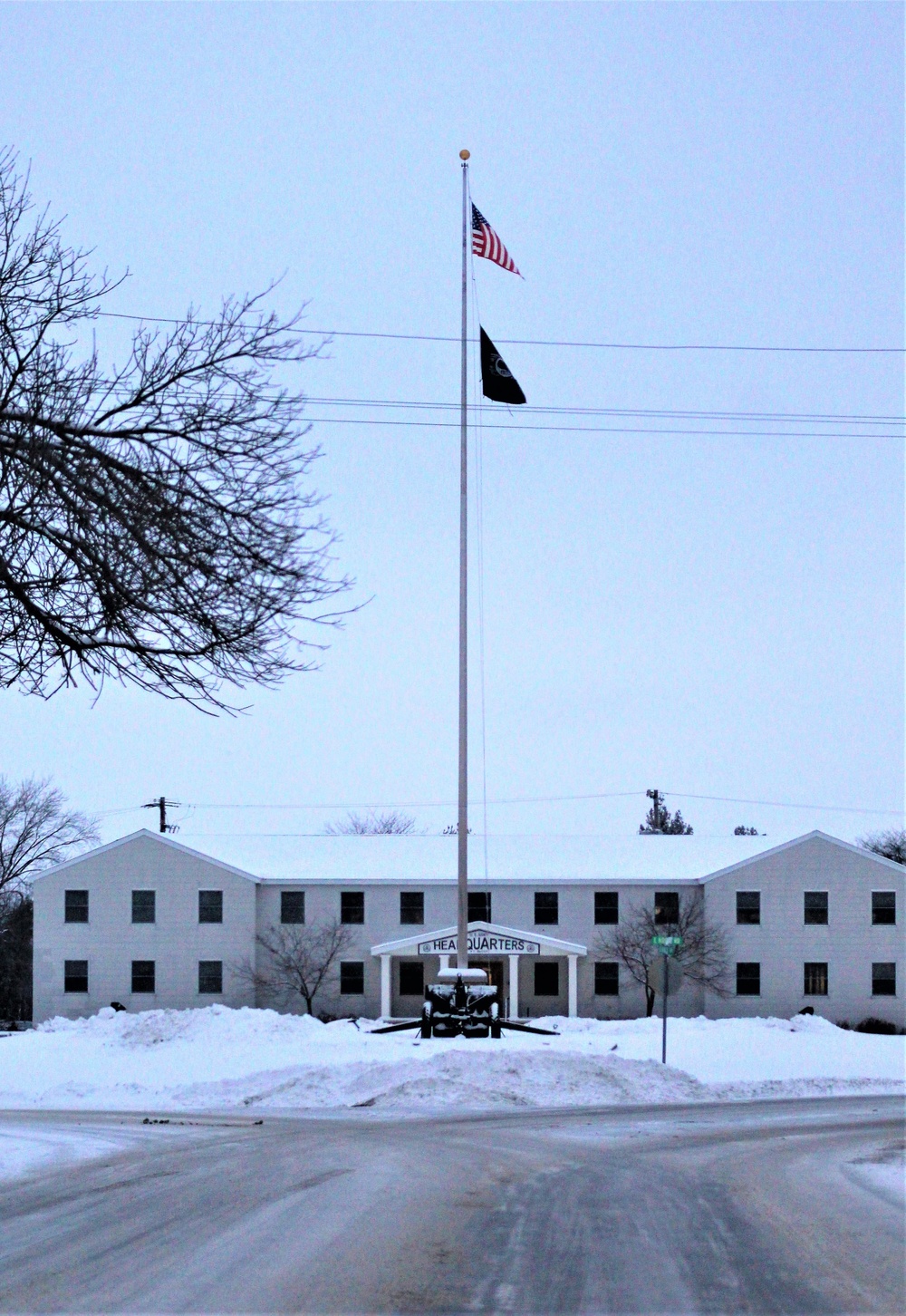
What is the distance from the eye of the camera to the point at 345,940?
184ft

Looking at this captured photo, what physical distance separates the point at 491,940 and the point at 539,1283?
46359 mm

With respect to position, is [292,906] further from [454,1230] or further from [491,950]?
[454,1230]

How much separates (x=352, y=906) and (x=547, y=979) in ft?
25.8

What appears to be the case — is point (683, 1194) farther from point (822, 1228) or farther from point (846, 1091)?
point (846, 1091)

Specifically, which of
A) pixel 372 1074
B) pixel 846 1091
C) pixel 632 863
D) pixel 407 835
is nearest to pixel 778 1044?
pixel 846 1091

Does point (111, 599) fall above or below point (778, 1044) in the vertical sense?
above

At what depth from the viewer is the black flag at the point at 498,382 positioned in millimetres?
32344

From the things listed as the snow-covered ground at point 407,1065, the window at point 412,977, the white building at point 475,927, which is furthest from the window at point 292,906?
the snow-covered ground at point 407,1065

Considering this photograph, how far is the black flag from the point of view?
32344 millimetres

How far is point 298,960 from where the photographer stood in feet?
181

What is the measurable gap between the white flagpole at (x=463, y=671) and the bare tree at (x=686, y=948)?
76.3 ft

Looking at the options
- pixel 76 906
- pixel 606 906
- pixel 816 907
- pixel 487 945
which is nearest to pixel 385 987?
pixel 487 945

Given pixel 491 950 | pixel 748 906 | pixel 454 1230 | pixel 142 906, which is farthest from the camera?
pixel 142 906

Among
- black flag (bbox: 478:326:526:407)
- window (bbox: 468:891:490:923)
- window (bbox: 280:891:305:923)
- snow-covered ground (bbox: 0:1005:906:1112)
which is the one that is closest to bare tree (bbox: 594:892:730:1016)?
window (bbox: 468:891:490:923)
